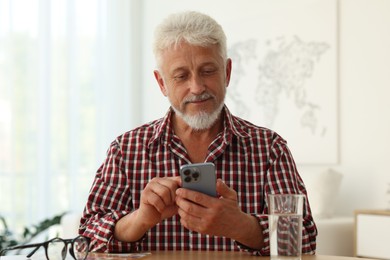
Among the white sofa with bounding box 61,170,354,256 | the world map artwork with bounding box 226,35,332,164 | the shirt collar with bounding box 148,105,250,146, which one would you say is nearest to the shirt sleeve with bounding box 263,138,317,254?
the shirt collar with bounding box 148,105,250,146

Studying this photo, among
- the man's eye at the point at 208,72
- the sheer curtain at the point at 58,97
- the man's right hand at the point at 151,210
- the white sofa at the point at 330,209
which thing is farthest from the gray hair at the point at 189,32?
the sheer curtain at the point at 58,97

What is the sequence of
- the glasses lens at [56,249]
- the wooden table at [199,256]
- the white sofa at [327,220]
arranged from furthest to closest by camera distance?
1. the white sofa at [327,220]
2. the wooden table at [199,256]
3. the glasses lens at [56,249]

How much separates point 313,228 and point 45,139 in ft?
11.4

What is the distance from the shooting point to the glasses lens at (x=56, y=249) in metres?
1.45

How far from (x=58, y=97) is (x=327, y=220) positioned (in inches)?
88.8

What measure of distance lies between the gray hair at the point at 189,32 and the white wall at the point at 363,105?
2.32m

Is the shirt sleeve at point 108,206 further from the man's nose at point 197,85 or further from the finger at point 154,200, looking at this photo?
the man's nose at point 197,85

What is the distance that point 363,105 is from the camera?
4152 millimetres

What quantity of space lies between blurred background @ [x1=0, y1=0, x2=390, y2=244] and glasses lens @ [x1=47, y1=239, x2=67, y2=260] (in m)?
2.87

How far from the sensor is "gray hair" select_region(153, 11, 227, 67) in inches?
76.0

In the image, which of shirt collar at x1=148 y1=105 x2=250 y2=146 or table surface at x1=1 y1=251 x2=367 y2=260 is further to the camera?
shirt collar at x1=148 y1=105 x2=250 y2=146

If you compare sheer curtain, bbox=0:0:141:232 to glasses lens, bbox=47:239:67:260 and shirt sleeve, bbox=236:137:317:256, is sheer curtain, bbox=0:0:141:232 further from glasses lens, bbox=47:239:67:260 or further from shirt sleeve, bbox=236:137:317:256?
glasses lens, bbox=47:239:67:260

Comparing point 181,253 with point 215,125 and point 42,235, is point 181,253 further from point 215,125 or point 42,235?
point 42,235

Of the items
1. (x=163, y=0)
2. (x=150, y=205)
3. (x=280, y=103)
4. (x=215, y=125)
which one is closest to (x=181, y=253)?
(x=150, y=205)
